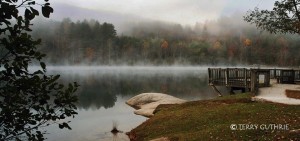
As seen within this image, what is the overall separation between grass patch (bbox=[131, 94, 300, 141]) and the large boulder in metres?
11.0

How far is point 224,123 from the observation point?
17844 mm

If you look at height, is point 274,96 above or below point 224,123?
above

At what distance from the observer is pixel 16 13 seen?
4.00 metres

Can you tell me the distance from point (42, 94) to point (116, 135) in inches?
860

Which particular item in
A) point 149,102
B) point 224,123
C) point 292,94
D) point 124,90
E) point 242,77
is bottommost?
point 124,90

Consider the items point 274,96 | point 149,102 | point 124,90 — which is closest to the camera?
point 274,96

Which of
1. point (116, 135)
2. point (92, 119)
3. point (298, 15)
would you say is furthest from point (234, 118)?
point (92, 119)

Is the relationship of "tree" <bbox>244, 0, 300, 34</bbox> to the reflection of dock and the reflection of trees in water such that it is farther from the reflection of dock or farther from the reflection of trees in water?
the reflection of trees in water

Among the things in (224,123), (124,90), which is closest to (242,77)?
(224,123)

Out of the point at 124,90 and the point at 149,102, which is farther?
the point at 124,90

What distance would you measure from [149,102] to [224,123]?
24056 millimetres

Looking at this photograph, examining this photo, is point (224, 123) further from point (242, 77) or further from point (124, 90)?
point (124, 90)

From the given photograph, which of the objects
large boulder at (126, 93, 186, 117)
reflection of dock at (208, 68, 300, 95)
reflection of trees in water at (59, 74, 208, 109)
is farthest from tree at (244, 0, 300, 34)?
reflection of trees in water at (59, 74, 208, 109)

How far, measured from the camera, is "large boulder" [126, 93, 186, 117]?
1403 inches
